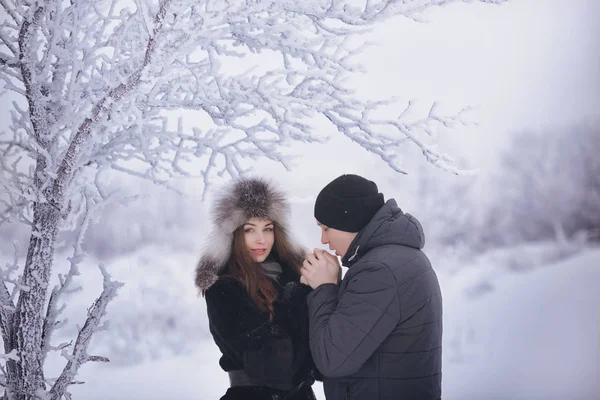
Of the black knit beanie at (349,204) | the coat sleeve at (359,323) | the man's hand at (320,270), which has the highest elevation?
the black knit beanie at (349,204)

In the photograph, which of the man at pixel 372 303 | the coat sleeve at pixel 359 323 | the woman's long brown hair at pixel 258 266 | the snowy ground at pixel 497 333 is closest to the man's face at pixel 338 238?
the man at pixel 372 303

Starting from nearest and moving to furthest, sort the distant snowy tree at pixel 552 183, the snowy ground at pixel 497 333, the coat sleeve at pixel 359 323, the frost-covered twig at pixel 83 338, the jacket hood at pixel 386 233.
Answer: the coat sleeve at pixel 359 323, the jacket hood at pixel 386 233, the frost-covered twig at pixel 83 338, the snowy ground at pixel 497 333, the distant snowy tree at pixel 552 183

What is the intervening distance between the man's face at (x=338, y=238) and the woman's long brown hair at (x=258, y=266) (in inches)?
12.9

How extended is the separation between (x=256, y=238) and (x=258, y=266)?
96mm

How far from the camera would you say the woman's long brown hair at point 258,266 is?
1.82m

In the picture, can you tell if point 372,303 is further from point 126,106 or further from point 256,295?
point 126,106

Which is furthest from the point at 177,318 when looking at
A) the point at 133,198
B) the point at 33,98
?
the point at 33,98

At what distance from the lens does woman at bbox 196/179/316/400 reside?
1727 millimetres

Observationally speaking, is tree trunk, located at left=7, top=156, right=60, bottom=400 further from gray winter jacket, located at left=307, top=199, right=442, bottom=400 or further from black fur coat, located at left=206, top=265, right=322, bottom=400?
gray winter jacket, located at left=307, top=199, right=442, bottom=400

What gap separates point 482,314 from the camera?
354 centimetres

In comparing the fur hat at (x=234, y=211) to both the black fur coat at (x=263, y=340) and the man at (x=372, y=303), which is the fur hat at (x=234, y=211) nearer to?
the black fur coat at (x=263, y=340)

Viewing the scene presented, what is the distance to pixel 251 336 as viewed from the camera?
1.72m

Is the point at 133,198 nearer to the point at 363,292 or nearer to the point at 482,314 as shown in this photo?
the point at 363,292

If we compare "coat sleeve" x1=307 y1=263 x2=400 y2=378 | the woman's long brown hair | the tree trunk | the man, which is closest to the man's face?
the man
